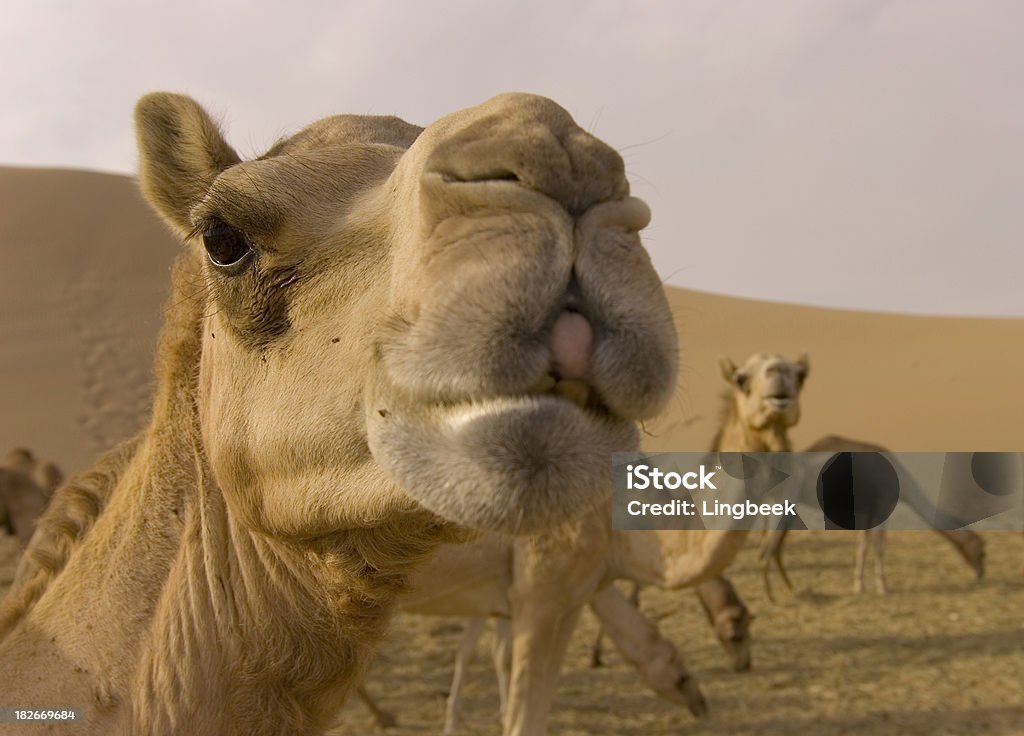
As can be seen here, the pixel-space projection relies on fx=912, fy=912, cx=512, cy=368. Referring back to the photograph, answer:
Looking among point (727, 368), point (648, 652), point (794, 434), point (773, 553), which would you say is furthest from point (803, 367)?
point (794, 434)

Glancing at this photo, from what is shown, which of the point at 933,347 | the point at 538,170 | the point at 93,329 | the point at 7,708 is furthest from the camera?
the point at 933,347

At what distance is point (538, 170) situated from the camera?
63.1 inches

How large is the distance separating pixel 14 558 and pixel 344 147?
50.1 feet

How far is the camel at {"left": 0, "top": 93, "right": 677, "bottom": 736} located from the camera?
5.14 ft

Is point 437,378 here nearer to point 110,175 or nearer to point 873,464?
point 873,464

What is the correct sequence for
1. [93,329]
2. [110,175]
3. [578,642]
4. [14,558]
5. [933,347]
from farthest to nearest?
[110,175]
[933,347]
[93,329]
[14,558]
[578,642]

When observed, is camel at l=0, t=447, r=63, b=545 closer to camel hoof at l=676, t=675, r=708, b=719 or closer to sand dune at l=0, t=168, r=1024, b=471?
sand dune at l=0, t=168, r=1024, b=471

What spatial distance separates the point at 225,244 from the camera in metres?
2.23

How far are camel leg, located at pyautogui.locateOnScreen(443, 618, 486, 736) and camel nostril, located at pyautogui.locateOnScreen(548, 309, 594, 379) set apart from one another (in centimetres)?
706

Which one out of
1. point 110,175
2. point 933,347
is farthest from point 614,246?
point 110,175

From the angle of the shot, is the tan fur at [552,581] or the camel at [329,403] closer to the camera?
the camel at [329,403]

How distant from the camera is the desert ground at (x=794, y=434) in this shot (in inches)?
339

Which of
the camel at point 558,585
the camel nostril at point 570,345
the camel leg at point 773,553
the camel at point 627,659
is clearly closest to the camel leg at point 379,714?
the camel at point 627,659

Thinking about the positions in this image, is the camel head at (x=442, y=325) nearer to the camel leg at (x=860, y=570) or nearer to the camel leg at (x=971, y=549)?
the camel leg at (x=860, y=570)
